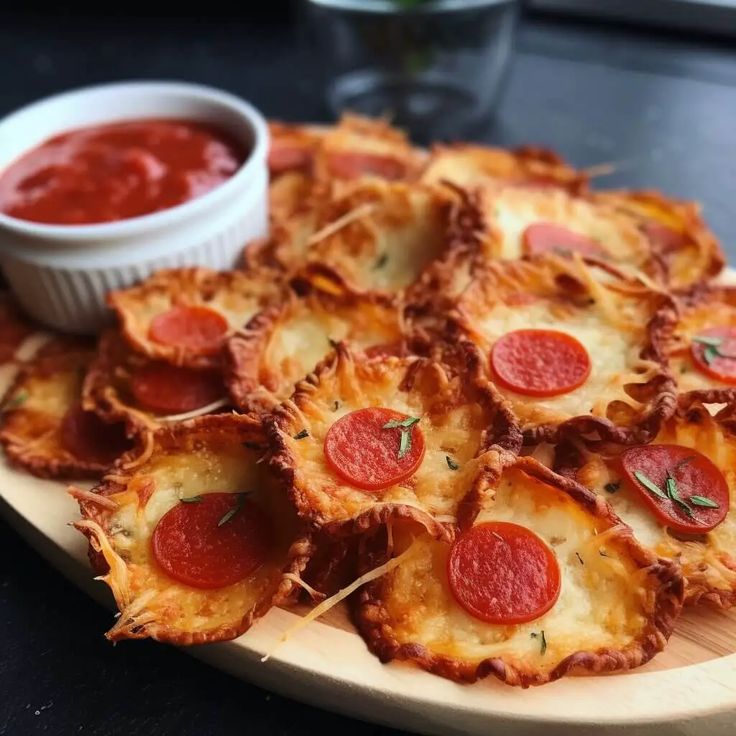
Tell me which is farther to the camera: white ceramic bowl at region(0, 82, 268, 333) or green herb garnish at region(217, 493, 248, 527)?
A: white ceramic bowl at region(0, 82, 268, 333)

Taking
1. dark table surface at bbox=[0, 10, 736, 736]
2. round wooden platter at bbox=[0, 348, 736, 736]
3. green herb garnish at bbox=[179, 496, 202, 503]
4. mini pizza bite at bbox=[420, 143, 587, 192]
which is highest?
green herb garnish at bbox=[179, 496, 202, 503]

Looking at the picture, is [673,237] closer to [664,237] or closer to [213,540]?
[664,237]

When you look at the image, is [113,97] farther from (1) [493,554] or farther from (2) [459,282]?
(1) [493,554]

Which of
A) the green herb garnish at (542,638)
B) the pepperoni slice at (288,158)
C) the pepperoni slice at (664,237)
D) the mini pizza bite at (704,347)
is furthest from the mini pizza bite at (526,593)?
the pepperoni slice at (288,158)

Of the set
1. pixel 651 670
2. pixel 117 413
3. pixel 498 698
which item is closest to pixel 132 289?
pixel 117 413

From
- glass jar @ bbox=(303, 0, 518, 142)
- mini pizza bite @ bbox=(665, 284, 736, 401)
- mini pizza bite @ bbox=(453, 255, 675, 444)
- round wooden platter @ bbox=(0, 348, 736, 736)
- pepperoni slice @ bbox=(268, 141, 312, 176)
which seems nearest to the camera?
round wooden platter @ bbox=(0, 348, 736, 736)

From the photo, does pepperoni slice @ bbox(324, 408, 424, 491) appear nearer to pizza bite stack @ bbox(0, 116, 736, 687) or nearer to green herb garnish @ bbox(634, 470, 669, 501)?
pizza bite stack @ bbox(0, 116, 736, 687)

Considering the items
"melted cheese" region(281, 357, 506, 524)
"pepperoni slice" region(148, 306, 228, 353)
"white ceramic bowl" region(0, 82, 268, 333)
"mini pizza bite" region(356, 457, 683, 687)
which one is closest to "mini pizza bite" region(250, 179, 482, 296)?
"white ceramic bowl" region(0, 82, 268, 333)
